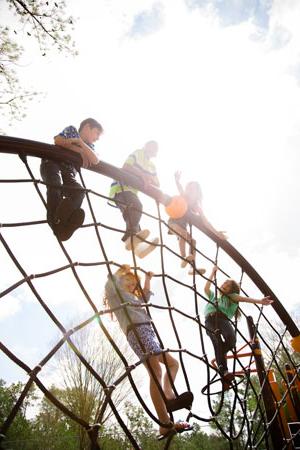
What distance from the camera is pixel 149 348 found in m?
1.79

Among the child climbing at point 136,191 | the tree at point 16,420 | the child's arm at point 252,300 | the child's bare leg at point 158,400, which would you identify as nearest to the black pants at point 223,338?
the child's arm at point 252,300

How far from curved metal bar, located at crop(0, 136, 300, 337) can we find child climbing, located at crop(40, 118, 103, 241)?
5 centimetres

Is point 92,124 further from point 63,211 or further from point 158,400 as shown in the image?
point 158,400

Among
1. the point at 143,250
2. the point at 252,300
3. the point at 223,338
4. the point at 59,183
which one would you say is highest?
the point at 143,250

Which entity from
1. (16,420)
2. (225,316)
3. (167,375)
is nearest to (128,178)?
(167,375)

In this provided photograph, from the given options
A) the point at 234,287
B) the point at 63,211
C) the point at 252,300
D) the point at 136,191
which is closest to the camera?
the point at 63,211

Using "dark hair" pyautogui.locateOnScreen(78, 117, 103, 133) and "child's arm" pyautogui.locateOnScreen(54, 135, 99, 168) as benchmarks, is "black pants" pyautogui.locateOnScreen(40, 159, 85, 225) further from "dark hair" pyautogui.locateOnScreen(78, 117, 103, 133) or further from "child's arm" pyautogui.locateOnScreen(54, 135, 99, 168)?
"dark hair" pyautogui.locateOnScreen(78, 117, 103, 133)

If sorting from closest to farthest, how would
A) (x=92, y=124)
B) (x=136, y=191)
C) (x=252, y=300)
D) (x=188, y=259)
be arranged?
(x=92, y=124) < (x=188, y=259) < (x=136, y=191) < (x=252, y=300)

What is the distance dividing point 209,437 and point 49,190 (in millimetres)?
39171

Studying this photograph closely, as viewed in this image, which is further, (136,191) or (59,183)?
(136,191)

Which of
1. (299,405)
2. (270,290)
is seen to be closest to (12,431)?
(299,405)

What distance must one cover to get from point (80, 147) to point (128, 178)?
1.47 feet

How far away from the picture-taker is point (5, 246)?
1.25 m

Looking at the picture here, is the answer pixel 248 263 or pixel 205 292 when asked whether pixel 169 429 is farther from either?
pixel 205 292
